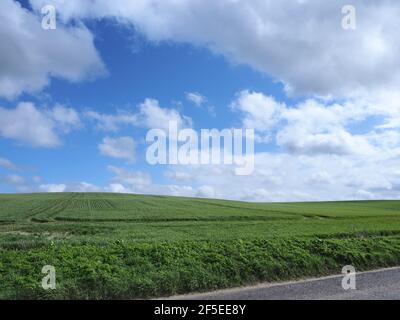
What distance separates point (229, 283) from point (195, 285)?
1.29m

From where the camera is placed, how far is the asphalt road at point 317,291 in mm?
13019

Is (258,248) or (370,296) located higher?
(258,248)

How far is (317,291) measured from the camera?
45.2 feet

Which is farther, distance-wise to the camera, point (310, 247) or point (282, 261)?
point (310, 247)

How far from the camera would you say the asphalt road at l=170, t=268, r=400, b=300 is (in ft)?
42.7

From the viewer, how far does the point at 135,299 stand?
44.0 feet

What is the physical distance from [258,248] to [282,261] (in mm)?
1711

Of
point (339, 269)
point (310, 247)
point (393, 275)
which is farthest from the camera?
point (310, 247)

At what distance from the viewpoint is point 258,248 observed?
18.7 m
